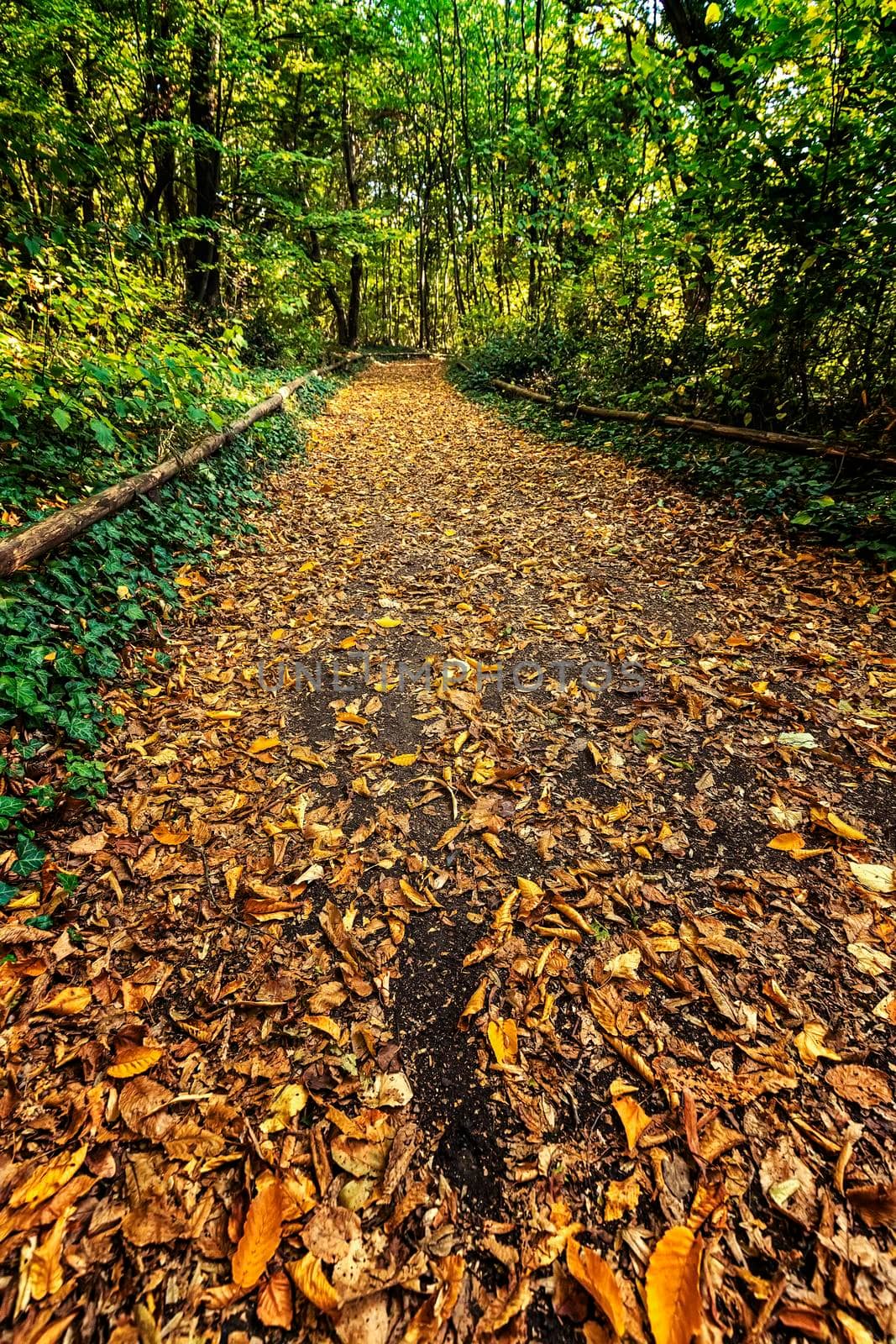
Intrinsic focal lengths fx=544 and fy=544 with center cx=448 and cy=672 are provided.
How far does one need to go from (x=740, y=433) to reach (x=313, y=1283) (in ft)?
23.0

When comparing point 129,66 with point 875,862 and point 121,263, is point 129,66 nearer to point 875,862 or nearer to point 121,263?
point 121,263

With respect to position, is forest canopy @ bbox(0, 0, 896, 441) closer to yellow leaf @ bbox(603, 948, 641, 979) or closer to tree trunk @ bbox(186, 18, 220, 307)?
tree trunk @ bbox(186, 18, 220, 307)

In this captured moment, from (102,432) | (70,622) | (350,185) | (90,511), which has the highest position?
(350,185)

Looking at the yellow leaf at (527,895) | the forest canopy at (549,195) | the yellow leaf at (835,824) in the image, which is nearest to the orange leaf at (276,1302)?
the yellow leaf at (527,895)

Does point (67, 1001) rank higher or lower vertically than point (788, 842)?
lower

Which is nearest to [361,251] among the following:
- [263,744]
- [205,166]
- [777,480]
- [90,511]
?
[205,166]

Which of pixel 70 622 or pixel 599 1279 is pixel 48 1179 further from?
pixel 70 622

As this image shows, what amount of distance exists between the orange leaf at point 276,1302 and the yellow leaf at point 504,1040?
0.75m

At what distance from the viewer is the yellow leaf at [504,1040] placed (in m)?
1.76

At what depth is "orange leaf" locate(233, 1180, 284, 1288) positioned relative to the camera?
53.9 inches

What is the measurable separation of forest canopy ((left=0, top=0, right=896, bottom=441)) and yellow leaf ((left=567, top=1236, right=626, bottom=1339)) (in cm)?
436

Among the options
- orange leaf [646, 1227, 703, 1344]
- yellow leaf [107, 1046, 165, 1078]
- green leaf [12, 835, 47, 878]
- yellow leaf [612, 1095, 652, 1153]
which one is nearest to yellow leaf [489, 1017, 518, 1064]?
yellow leaf [612, 1095, 652, 1153]

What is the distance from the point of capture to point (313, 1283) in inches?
53.2

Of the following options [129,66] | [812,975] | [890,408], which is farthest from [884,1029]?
[129,66]
